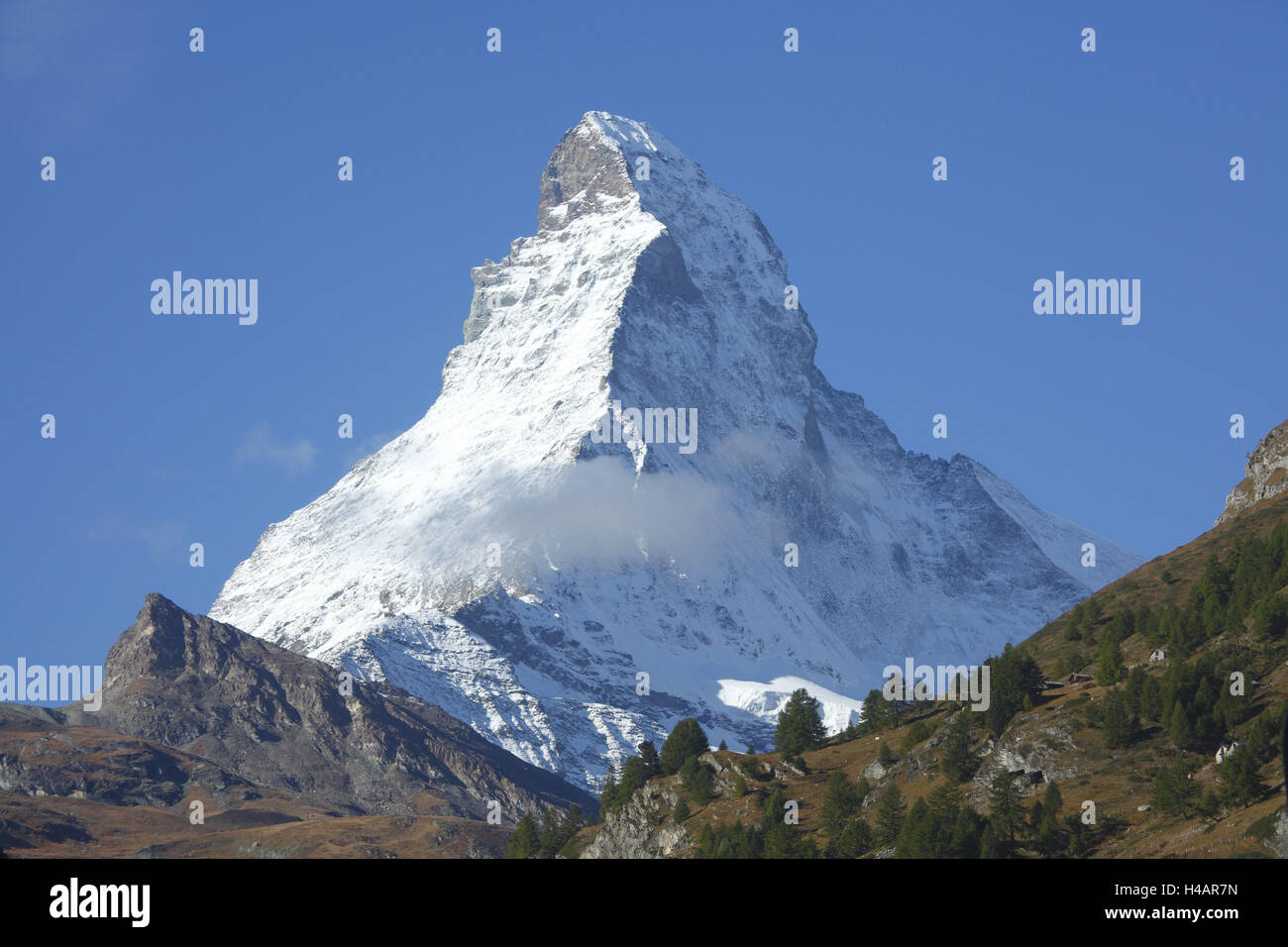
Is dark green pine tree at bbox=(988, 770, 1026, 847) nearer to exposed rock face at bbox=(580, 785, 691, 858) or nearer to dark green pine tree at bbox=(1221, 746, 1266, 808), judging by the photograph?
dark green pine tree at bbox=(1221, 746, 1266, 808)

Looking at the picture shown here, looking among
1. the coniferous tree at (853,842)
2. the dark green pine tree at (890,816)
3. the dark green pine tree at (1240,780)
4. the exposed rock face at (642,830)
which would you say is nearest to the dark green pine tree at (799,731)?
the exposed rock face at (642,830)

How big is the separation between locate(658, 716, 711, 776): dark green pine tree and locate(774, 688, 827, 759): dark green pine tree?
346 inches

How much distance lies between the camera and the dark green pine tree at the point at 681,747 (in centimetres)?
18225

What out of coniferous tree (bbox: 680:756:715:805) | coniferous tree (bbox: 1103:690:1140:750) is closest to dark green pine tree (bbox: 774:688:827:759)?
coniferous tree (bbox: 680:756:715:805)

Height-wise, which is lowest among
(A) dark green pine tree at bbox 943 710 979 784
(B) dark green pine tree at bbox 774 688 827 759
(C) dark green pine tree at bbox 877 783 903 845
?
(C) dark green pine tree at bbox 877 783 903 845

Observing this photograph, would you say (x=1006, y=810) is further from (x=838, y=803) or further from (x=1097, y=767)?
(x=838, y=803)

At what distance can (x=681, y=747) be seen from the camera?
185750mm

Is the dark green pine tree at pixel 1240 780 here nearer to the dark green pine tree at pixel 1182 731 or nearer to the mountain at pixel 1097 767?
the mountain at pixel 1097 767

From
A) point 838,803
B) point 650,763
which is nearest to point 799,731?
point 650,763

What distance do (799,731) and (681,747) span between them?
13357 mm

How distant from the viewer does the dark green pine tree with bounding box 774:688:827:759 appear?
182125mm

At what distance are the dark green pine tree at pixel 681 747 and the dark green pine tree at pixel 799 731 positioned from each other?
8781 millimetres
